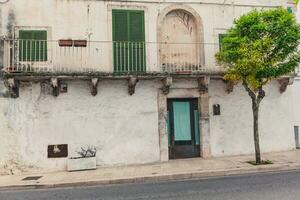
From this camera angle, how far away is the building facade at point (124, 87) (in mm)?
11914

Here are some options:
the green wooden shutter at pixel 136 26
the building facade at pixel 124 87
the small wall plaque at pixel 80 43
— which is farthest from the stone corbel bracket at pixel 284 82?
the small wall plaque at pixel 80 43

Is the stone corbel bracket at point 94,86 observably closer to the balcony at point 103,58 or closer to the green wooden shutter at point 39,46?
the balcony at point 103,58

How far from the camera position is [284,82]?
555 inches

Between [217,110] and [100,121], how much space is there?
511 centimetres

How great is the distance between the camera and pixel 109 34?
12.7 metres

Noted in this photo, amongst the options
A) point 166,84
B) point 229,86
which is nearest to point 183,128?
point 166,84

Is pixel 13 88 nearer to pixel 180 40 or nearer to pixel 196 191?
pixel 180 40

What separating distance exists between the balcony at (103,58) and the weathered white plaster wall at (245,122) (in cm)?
159

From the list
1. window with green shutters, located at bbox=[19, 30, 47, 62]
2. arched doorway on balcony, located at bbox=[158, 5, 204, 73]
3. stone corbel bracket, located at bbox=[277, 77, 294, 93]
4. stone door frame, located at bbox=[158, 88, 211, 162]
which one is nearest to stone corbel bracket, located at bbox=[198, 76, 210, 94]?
stone door frame, located at bbox=[158, 88, 211, 162]

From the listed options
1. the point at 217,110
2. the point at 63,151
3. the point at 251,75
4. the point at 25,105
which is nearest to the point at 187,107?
the point at 217,110

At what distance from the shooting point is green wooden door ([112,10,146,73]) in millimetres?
12664

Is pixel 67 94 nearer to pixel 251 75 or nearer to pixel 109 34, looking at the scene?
pixel 109 34

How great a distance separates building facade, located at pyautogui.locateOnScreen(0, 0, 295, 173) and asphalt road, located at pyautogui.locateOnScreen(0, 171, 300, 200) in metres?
3.54

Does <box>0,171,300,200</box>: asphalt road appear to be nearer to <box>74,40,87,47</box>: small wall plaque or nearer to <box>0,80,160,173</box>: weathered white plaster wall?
<box>0,80,160,173</box>: weathered white plaster wall
